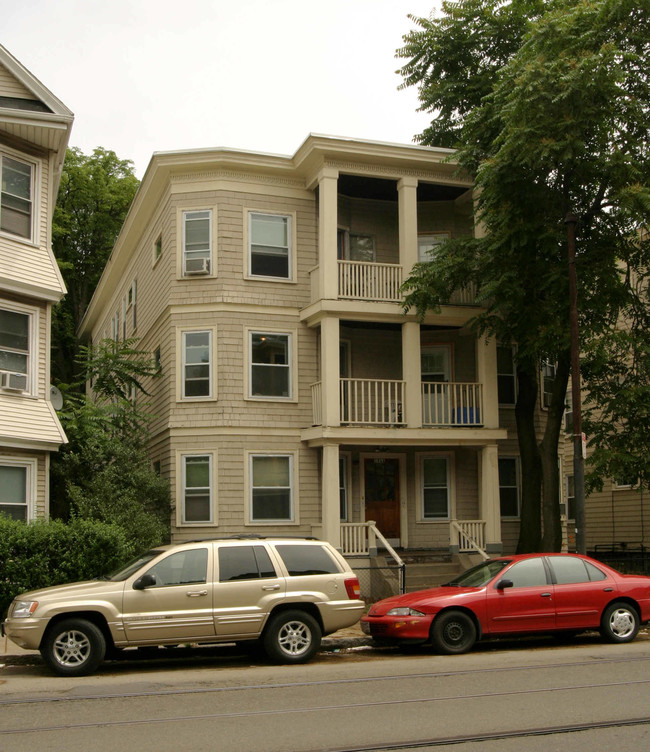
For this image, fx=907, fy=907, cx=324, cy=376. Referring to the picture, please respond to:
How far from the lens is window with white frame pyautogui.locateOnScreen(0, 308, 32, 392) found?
57.7 ft

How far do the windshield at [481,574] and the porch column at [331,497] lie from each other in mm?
6528

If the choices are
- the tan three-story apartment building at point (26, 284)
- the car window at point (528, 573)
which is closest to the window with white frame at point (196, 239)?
the tan three-story apartment building at point (26, 284)

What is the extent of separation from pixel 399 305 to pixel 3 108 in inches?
376

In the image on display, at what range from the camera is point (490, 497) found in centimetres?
2181

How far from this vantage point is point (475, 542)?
21.5 metres

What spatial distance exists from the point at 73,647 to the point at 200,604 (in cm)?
165

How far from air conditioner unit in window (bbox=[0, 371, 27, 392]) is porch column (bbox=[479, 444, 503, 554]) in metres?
10.8

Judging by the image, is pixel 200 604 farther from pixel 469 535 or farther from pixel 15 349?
pixel 469 535

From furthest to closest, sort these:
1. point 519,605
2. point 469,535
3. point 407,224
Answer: point 407,224
point 469,535
point 519,605

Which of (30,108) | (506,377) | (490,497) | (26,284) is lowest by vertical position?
(490,497)

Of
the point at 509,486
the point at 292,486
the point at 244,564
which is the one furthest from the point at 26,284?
the point at 509,486

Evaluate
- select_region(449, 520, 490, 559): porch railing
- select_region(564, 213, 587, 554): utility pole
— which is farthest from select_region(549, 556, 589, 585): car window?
select_region(449, 520, 490, 559): porch railing

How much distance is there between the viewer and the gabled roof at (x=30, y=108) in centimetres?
1800

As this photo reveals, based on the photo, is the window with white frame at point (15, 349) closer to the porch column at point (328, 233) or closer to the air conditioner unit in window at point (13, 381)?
the air conditioner unit in window at point (13, 381)
